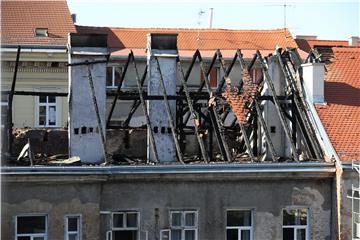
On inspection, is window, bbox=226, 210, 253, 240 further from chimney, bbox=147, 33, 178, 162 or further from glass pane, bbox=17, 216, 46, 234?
glass pane, bbox=17, 216, 46, 234

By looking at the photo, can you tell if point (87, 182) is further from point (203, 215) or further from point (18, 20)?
point (18, 20)

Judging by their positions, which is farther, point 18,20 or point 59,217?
point 18,20

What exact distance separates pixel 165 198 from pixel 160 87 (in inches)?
154

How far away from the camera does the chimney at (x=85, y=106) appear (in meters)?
26.2

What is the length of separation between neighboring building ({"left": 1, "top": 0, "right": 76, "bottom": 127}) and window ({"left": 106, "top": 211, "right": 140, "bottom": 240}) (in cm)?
1606

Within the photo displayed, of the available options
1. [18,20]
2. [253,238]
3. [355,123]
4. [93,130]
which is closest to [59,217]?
[93,130]

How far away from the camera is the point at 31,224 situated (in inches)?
944

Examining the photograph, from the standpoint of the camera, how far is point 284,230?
2581 centimetres

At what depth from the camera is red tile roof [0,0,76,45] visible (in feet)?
137

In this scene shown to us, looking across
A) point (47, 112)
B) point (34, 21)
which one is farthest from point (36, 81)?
point (34, 21)

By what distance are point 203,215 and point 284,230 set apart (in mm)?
2215

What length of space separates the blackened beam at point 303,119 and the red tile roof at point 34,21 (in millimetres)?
15422

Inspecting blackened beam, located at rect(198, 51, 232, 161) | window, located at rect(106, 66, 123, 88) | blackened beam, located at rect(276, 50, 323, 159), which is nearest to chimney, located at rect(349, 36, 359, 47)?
window, located at rect(106, 66, 123, 88)

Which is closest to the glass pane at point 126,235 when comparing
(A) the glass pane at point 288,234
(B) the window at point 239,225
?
(B) the window at point 239,225
